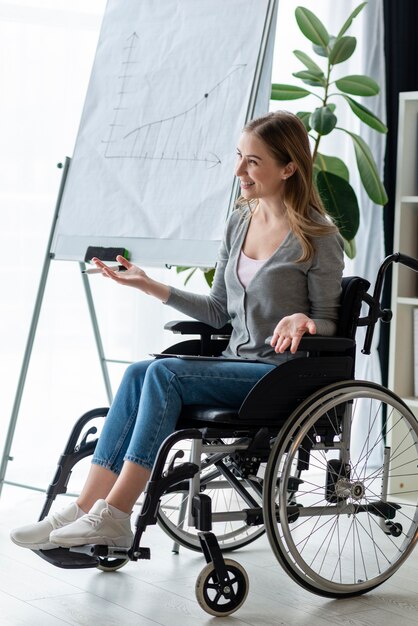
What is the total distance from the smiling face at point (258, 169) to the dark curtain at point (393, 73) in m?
1.57

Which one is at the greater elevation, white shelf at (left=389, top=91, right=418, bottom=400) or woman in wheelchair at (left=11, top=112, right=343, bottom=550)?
white shelf at (left=389, top=91, right=418, bottom=400)

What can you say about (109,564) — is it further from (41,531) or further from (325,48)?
(325,48)

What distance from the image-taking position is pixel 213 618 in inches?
76.8

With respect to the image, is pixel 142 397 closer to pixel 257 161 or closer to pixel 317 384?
pixel 317 384

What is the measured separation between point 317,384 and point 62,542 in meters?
0.62

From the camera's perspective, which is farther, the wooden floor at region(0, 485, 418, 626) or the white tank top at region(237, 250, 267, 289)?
Answer: the white tank top at region(237, 250, 267, 289)

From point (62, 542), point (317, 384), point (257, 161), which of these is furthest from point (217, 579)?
point (257, 161)

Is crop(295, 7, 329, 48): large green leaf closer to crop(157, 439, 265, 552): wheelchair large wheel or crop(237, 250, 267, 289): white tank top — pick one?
crop(237, 250, 267, 289): white tank top

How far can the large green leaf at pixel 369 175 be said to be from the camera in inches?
130

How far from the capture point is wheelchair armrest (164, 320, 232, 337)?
7.54 ft

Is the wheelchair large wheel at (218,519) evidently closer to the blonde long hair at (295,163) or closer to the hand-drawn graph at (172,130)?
the blonde long hair at (295,163)

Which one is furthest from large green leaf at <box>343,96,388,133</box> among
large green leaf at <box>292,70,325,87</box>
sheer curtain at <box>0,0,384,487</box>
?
sheer curtain at <box>0,0,384,487</box>

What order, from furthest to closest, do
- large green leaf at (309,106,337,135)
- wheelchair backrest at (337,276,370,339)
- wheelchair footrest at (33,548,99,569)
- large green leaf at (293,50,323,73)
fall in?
large green leaf at (293,50,323,73) < large green leaf at (309,106,337,135) < wheelchair backrest at (337,276,370,339) < wheelchair footrest at (33,548,99,569)

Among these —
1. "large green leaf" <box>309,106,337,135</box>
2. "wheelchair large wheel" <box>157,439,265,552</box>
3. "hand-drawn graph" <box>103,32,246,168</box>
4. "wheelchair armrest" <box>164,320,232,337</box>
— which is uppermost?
"large green leaf" <box>309,106,337,135</box>
